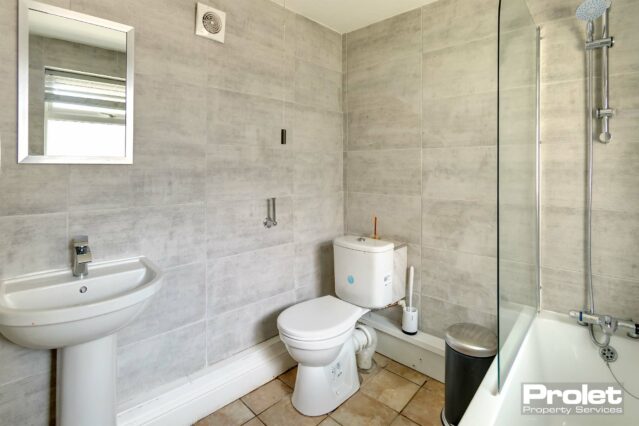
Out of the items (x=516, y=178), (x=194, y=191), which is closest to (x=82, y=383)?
(x=194, y=191)

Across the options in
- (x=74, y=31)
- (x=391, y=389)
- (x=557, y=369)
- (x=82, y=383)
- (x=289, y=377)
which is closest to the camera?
(x=82, y=383)

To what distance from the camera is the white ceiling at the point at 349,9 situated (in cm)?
204

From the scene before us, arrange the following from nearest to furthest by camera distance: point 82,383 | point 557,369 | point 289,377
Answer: point 82,383 → point 557,369 → point 289,377

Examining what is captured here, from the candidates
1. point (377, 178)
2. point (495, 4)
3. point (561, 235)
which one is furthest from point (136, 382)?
point (495, 4)

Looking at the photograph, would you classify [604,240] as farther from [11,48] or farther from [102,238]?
[11,48]

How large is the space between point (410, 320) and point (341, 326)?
0.59 m

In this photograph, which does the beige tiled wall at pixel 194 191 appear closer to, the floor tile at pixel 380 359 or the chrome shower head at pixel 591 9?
the floor tile at pixel 380 359

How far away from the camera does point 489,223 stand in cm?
186

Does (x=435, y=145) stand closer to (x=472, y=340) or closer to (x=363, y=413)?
(x=472, y=340)

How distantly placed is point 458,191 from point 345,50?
54.2 inches

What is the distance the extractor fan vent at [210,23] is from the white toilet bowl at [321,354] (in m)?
1.57

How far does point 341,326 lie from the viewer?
5.77 feet

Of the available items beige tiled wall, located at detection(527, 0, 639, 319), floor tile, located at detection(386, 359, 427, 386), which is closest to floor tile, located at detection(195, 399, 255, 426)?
floor tile, located at detection(386, 359, 427, 386)

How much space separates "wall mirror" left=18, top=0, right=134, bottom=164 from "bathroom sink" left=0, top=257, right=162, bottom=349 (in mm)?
479
